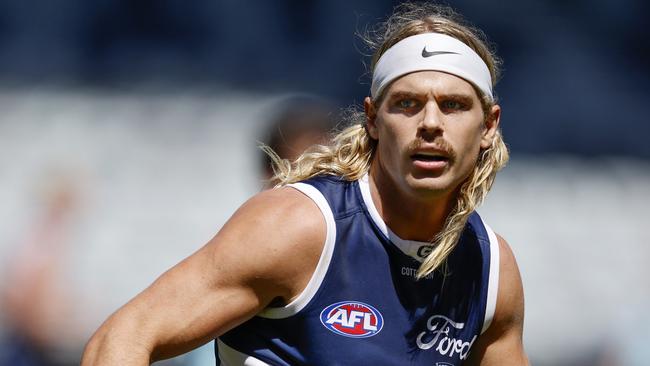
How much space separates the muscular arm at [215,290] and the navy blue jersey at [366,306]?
10cm

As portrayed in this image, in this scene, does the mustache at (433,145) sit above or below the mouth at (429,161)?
above

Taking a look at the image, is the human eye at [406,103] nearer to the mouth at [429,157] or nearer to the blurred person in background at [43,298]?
the mouth at [429,157]

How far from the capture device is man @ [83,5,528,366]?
9.15 feet

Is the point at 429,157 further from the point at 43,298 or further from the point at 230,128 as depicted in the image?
the point at 230,128

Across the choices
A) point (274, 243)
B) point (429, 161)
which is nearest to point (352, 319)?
point (274, 243)

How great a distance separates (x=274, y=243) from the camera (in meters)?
2.81

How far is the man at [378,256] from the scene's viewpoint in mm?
2789

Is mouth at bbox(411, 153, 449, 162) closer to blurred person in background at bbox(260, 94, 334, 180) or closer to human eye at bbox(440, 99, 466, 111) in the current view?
human eye at bbox(440, 99, 466, 111)

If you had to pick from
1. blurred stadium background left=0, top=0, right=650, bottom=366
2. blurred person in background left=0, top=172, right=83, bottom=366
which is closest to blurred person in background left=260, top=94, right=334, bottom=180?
blurred person in background left=0, top=172, right=83, bottom=366

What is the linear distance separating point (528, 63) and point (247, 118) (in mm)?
2132

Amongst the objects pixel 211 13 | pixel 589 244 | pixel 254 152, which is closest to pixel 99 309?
pixel 254 152

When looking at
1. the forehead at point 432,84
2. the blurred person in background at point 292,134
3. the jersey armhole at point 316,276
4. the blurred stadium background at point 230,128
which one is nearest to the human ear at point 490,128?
the forehead at point 432,84

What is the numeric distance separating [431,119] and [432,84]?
0.12 m

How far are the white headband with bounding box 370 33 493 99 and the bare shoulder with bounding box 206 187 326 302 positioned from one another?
1.45 feet
